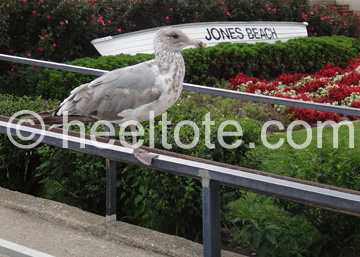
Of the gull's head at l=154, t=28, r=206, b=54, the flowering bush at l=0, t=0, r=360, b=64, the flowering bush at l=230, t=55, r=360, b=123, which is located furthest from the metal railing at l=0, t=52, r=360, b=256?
the flowering bush at l=0, t=0, r=360, b=64

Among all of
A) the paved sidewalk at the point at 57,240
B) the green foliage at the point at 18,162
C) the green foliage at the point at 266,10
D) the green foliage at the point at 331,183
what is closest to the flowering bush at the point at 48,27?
the green foliage at the point at 266,10

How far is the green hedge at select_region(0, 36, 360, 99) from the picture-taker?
7906 mm

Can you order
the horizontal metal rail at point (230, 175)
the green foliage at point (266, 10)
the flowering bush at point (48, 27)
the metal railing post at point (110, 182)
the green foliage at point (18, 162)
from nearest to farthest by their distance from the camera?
the horizontal metal rail at point (230, 175) → the metal railing post at point (110, 182) → the green foliage at point (18, 162) → the flowering bush at point (48, 27) → the green foliage at point (266, 10)

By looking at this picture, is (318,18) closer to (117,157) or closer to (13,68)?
(13,68)

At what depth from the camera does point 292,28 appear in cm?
1230

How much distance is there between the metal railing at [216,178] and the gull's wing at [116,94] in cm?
17

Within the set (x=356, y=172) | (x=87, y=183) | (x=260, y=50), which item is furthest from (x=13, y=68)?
(x=356, y=172)

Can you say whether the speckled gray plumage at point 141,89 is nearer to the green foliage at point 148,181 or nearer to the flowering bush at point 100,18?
the green foliage at point 148,181

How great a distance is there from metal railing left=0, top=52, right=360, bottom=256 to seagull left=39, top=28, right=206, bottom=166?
12 centimetres

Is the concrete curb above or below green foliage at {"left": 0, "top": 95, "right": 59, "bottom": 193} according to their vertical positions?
below

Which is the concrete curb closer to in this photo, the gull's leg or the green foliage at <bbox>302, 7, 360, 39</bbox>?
the gull's leg

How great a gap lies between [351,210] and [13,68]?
755cm

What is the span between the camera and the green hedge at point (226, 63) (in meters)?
7.91

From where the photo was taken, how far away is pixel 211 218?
295 cm
